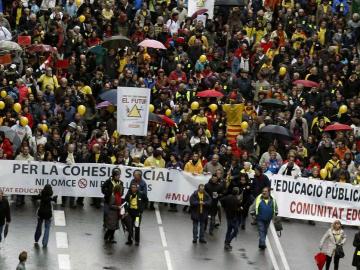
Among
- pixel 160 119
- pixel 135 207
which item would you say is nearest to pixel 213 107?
pixel 160 119

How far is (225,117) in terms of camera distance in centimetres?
4562

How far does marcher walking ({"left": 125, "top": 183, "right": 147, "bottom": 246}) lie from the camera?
1558 inches

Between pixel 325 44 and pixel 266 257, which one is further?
pixel 325 44

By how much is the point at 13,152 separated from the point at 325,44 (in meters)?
14.2

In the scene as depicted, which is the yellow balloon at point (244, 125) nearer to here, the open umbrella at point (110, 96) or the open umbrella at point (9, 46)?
the open umbrella at point (110, 96)

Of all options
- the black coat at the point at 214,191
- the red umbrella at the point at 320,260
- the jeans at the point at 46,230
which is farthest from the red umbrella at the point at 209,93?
the red umbrella at the point at 320,260

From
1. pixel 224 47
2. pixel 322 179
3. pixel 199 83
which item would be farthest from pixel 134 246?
pixel 224 47

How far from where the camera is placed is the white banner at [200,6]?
52125mm

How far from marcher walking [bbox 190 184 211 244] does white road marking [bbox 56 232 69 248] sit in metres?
2.91

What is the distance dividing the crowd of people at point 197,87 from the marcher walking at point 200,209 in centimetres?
6

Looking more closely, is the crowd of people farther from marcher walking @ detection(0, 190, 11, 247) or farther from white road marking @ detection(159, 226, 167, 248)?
marcher walking @ detection(0, 190, 11, 247)

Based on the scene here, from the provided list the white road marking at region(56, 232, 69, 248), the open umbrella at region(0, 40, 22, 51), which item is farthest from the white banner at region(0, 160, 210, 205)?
the open umbrella at region(0, 40, 22, 51)

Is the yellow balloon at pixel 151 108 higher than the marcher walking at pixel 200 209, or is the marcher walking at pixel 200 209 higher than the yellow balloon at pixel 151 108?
the yellow balloon at pixel 151 108

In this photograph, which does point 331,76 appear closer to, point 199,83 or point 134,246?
point 199,83
